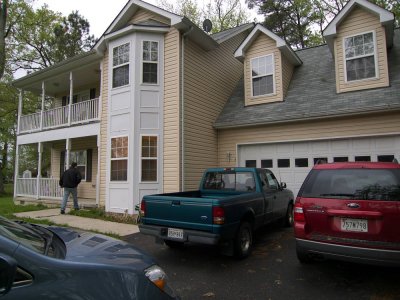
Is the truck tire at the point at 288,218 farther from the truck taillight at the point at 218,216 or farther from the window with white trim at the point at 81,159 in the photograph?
the window with white trim at the point at 81,159

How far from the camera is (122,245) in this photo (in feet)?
10.0

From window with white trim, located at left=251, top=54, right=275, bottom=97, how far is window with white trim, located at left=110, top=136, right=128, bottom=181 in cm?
576

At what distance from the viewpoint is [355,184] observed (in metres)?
4.61

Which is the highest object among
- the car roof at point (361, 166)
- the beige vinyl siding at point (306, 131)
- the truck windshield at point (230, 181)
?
the beige vinyl siding at point (306, 131)

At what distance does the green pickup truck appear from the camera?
540 centimetres

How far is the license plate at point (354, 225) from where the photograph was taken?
14.0 feet

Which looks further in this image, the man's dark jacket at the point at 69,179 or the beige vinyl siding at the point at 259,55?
the beige vinyl siding at the point at 259,55

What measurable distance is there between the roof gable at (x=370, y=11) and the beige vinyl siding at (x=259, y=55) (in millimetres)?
1992

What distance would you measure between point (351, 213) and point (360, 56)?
28.0 feet

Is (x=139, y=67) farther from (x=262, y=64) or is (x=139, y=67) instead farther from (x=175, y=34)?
(x=262, y=64)

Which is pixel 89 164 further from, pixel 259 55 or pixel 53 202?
pixel 259 55

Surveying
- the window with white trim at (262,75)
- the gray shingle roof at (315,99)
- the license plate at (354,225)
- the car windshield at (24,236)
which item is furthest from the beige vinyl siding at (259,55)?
the car windshield at (24,236)

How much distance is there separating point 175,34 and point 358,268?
31.1 ft

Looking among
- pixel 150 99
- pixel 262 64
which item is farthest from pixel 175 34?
pixel 262 64
